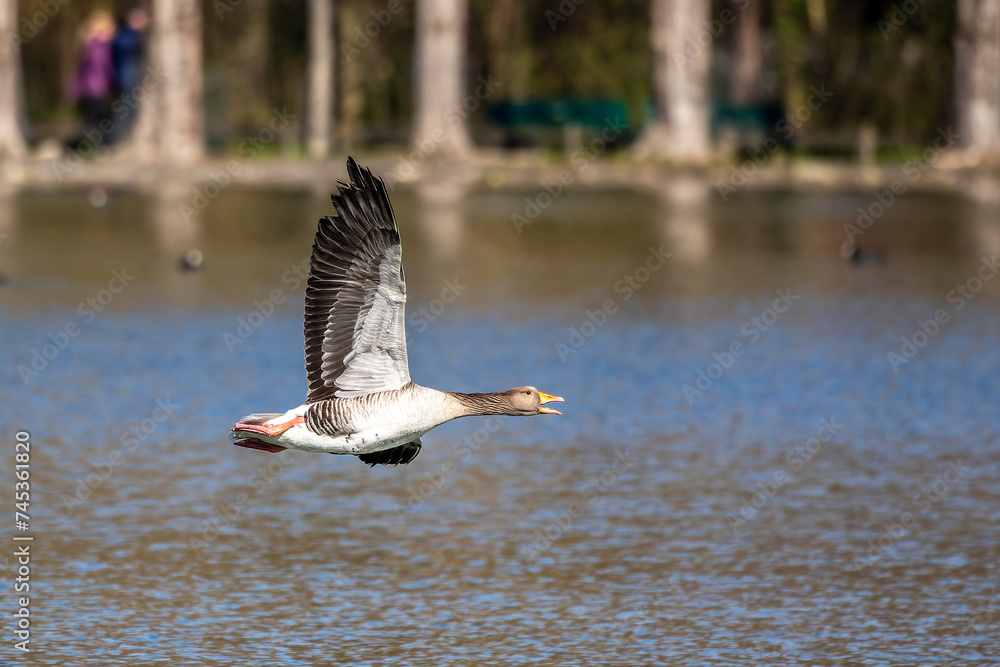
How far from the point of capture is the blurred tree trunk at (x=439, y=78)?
32938 mm

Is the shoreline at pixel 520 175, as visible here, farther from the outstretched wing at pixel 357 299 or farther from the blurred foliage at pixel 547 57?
the outstretched wing at pixel 357 299

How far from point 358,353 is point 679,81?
26584mm

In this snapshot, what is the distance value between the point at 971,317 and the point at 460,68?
1699 cm

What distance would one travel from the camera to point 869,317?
18000mm

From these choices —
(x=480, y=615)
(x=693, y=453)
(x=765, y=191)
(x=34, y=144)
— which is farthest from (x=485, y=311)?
(x=34, y=144)

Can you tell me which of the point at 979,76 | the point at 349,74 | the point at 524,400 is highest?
the point at 349,74

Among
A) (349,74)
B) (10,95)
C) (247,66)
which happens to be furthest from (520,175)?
(247,66)

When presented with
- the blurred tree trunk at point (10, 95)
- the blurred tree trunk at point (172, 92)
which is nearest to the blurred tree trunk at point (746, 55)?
the blurred tree trunk at point (172, 92)

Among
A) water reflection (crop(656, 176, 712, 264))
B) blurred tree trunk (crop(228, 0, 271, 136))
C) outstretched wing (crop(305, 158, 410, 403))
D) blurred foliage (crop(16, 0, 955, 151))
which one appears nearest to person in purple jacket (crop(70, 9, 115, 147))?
blurred foliage (crop(16, 0, 955, 151))

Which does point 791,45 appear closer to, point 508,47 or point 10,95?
point 508,47

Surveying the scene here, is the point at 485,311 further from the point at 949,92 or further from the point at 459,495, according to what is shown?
the point at 949,92

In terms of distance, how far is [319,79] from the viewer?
36000 mm

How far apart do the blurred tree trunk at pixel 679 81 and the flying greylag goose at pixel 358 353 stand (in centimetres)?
2635

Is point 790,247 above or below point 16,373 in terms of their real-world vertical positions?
above
